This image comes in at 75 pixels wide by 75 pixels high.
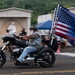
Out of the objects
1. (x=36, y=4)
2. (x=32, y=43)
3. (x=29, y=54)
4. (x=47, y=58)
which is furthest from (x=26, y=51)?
(x=36, y=4)

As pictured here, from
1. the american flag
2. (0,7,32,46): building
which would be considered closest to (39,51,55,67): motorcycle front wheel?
the american flag

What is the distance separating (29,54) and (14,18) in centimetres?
1656

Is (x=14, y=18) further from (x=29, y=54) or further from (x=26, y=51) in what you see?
(x=26, y=51)

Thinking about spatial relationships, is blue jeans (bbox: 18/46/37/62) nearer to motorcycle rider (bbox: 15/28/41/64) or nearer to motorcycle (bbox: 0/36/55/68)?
motorcycle rider (bbox: 15/28/41/64)

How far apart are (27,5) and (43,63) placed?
44.6m

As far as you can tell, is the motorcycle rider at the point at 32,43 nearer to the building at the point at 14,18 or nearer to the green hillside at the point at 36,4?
the building at the point at 14,18

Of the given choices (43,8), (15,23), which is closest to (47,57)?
(15,23)

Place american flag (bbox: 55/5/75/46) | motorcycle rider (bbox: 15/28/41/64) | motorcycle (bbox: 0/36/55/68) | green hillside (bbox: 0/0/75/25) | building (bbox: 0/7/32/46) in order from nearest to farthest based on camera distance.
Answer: motorcycle (bbox: 0/36/55/68), motorcycle rider (bbox: 15/28/41/64), american flag (bbox: 55/5/75/46), building (bbox: 0/7/32/46), green hillside (bbox: 0/0/75/25)

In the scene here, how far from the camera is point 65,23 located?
13.3 metres

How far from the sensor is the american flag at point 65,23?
43.4 ft

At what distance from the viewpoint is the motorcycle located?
11.6 meters

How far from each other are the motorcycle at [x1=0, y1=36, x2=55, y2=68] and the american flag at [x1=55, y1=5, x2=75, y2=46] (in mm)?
1508

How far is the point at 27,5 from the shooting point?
56344 mm

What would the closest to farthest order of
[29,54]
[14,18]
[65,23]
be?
[29,54] → [65,23] → [14,18]
